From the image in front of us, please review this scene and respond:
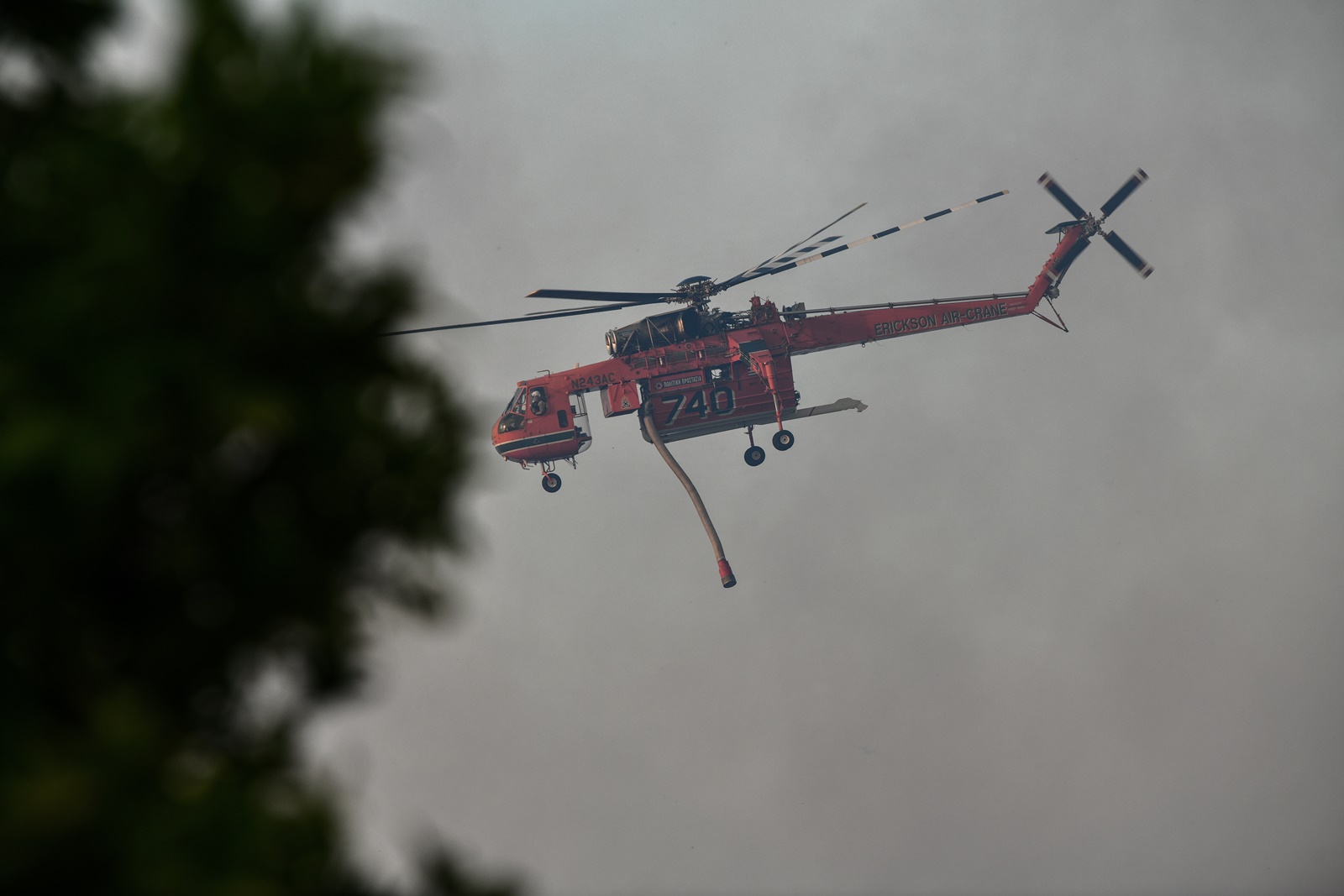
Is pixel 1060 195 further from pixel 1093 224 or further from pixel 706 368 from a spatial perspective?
pixel 706 368

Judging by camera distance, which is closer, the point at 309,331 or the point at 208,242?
the point at 208,242

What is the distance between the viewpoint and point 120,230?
284cm

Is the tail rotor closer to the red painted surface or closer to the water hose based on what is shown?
the red painted surface

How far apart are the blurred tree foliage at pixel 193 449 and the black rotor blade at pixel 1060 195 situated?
37.0 meters

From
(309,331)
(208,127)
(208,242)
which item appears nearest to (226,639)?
(309,331)

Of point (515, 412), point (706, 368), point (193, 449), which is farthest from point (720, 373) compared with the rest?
point (193, 449)

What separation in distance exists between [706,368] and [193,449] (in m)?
33.4

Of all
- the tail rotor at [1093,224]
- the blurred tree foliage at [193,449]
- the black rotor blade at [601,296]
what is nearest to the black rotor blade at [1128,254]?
the tail rotor at [1093,224]

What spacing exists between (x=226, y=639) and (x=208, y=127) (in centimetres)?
145

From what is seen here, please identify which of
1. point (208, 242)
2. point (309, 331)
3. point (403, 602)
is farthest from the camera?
point (403, 602)

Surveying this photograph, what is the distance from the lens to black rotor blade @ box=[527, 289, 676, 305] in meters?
31.1

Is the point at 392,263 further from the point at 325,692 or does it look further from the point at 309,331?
the point at 325,692

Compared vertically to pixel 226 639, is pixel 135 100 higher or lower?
higher

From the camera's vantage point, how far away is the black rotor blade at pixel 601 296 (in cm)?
3112
